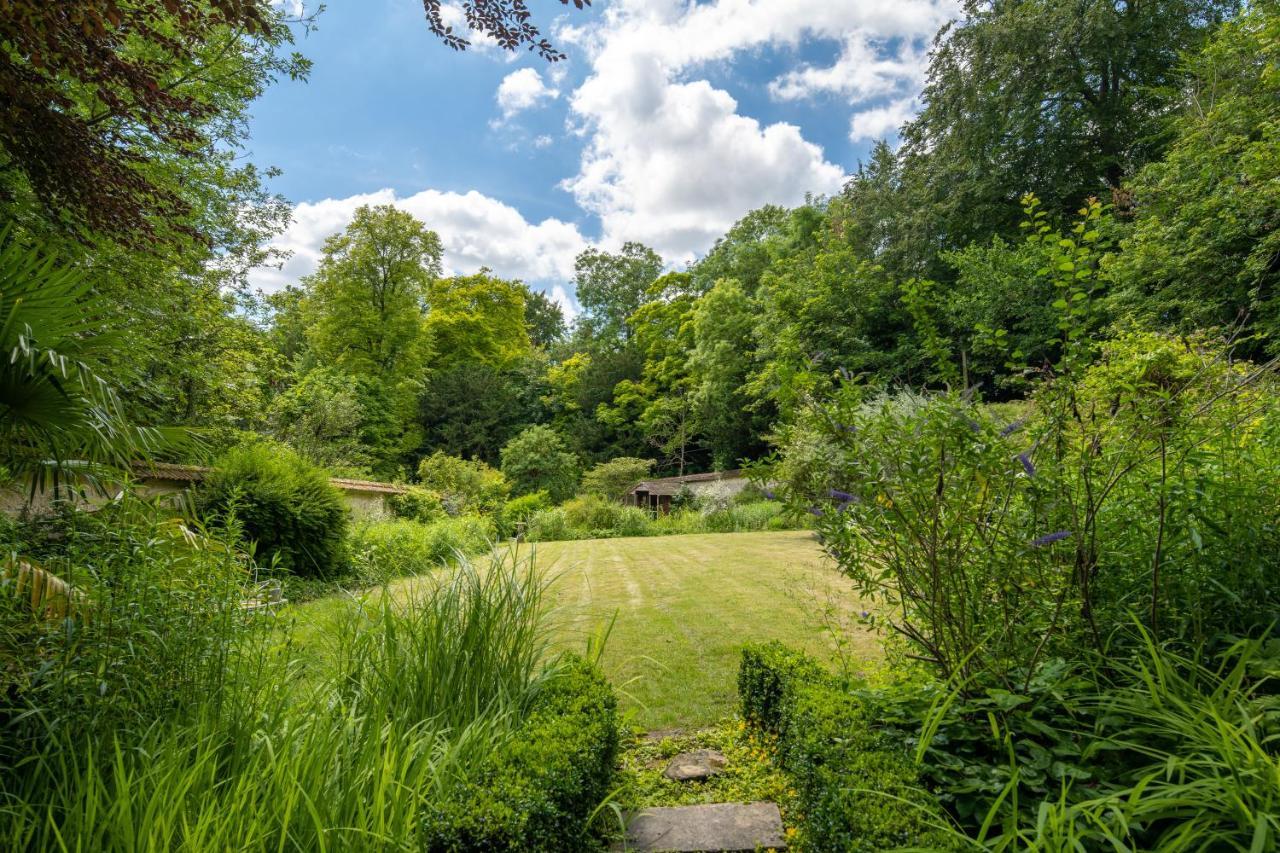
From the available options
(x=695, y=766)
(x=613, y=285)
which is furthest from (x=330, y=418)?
(x=613, y=285)

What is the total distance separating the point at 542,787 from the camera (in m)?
1.74

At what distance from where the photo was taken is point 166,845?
125 cm

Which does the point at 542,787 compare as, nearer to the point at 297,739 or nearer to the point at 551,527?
the point at 297,739

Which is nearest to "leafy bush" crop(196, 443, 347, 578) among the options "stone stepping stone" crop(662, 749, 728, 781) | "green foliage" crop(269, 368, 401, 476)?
"green foliage" crop(269, 368, 401, 476)

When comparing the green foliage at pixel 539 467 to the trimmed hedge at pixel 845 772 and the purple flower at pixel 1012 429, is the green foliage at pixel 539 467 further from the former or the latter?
the purple flower at pixel 1012 429

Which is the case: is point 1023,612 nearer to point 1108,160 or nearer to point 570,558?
point 570,558

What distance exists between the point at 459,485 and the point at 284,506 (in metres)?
10.6

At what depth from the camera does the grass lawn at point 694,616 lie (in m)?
3.77

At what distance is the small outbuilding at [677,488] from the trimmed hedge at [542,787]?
17.4 m

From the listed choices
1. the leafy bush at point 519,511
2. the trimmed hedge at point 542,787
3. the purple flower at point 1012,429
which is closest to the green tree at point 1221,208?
the purple flower at point 1012,429

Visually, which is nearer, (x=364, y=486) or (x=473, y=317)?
(x=364, y=486)

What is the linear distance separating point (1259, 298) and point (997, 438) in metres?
13.5

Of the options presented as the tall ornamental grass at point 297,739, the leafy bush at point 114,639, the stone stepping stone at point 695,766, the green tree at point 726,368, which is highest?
the green tree at point 726,368

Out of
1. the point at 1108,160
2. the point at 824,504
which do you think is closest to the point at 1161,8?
the point at 1108,160
